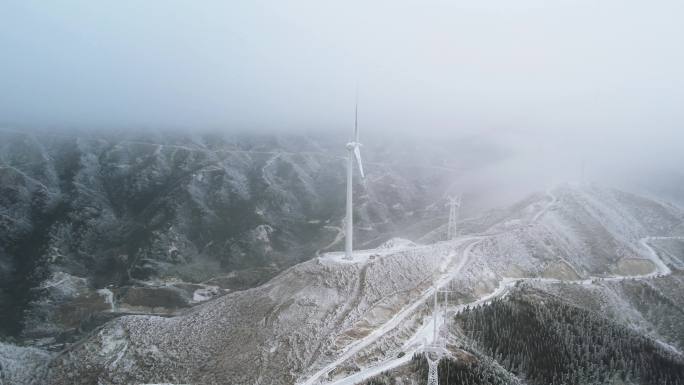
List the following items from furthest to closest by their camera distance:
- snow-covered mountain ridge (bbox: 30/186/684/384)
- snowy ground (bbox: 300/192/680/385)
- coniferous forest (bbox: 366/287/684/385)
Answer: snow-covered mountain ridge (bbox: 30/186/684/384) → coniferous forest (bbox: 366/287/684/385) → snowy ground (bbox: 300/192/680/385)

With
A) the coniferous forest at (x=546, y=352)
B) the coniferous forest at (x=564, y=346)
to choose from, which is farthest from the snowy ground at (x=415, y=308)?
the coniferous forest at (x=564, y=346)

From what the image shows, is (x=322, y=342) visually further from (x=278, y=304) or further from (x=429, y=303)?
(x=429, y=303)

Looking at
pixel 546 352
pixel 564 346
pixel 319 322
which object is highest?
pixel 319 322

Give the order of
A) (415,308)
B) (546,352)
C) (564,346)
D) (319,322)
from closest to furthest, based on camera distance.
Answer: (546,352)
(319,322)
(564,346)
(415,308)

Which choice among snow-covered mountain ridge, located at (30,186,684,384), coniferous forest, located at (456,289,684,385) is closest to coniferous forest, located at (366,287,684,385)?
coniferous forest, located at (456,289,684,385)

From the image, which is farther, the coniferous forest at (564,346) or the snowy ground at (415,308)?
the coniferous forest at (564,346)

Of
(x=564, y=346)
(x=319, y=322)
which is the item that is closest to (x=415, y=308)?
(x=319, y=322)

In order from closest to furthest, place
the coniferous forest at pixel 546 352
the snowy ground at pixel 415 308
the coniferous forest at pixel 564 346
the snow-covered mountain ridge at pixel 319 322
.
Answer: the snowy ground at pixel 415 308
the coniferous forest at pixel 546 352
the snow-covered mountain ridge at pixel 319 322
the coniferous forest at pixel 564 346

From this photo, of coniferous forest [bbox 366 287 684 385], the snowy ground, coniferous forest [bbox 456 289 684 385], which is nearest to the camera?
the snowy ground

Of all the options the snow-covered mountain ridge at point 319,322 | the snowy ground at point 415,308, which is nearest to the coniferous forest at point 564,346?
the snowy ground at point 415,308

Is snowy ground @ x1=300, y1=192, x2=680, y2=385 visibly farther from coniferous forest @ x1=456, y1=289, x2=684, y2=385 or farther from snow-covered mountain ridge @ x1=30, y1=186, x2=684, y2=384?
coniferous forest @ x1=456, y1=289, x2=684, y2=385

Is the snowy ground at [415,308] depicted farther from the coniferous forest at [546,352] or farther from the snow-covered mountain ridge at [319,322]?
the coniferous forest at [546,352]

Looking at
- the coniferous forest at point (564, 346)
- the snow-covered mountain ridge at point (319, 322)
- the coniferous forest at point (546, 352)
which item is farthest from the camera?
the coniferous forest at point (564, 346)

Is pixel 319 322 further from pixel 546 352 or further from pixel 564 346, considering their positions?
pixel 564 346
